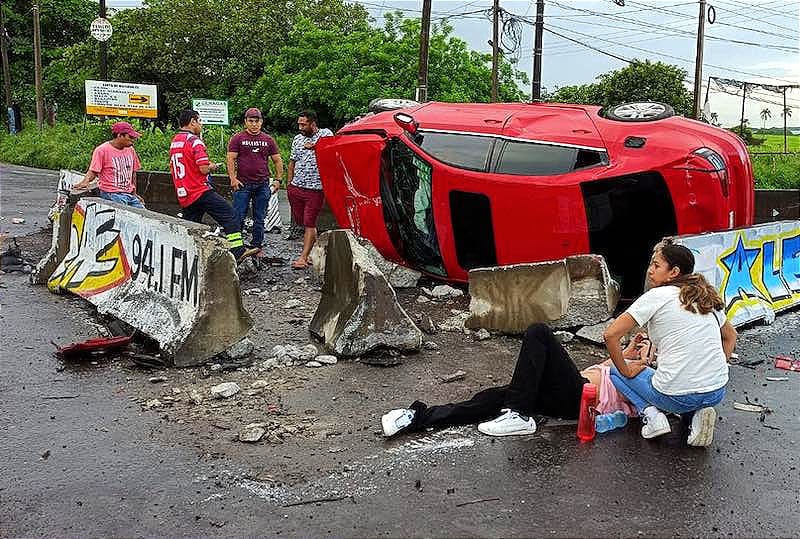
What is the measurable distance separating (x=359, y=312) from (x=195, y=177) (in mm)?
3485

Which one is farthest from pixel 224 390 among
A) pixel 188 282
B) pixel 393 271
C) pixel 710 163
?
pixel 710 163

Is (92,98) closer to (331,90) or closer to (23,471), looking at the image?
(331,90)

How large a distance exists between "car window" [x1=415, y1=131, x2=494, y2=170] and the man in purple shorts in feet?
6.33

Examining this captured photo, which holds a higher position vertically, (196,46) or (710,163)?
(196,46)

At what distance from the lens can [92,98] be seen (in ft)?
99.1

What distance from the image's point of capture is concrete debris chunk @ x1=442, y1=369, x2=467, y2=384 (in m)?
5.97

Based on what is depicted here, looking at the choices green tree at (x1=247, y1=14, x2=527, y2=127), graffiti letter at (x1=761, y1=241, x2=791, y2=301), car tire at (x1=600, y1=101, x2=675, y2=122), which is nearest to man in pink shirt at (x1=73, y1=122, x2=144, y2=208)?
car tire at (x1=600, y1=101, x2=675, y2=122)

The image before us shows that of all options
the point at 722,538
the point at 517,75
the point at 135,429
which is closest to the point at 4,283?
the point at 135,429

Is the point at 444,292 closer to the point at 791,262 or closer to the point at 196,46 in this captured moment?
the point at 791,262

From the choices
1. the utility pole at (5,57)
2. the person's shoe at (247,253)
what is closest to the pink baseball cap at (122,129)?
the person's shoe at (247,253)

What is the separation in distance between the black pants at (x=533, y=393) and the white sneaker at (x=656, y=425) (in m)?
0.42

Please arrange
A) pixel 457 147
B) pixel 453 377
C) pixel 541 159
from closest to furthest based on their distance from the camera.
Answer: pixel 453 377 < pixel 541 159 < pixel 457 147

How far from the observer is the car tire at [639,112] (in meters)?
7.86

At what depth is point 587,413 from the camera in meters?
4.81
